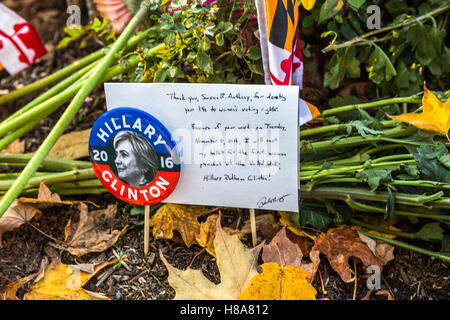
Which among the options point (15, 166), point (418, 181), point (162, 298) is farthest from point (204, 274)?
point (15, 166)

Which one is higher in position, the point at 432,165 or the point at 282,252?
the point at 432,165

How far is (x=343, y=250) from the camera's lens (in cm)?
105

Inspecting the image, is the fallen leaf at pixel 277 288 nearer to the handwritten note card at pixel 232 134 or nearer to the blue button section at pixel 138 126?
the handwritten note card at pixel 232 134

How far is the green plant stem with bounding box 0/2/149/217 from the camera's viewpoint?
1.00 m

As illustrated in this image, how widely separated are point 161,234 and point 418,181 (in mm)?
633

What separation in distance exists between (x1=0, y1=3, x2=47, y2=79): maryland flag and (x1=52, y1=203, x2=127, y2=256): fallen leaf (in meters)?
0.61

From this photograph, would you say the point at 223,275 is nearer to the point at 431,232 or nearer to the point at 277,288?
the point at 277,288

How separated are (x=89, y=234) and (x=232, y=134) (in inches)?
19.8

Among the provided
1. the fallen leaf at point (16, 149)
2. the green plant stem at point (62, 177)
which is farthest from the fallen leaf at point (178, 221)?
the fallen leaf at point (16, 149)

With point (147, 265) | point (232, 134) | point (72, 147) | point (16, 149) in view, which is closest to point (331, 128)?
point (232, 134)

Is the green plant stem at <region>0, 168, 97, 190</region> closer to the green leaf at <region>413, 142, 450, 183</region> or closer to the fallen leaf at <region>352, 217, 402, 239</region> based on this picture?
the fallen leaf at <region>352, 217, 402, 239</region>

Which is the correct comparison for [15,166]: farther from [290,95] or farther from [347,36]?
[347,36]

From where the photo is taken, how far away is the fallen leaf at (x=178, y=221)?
111 cm
